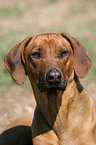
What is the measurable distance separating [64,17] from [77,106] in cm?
1490

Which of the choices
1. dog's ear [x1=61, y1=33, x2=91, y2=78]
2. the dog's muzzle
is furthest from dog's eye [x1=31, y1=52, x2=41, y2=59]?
dog's ear [x1=61, y1=33, x2=91, y2=78]

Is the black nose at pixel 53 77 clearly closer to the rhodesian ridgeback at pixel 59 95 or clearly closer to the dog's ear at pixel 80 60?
the rhodesian ridgeback at pixel 59 95

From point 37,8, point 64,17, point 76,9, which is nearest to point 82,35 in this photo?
point 64,17

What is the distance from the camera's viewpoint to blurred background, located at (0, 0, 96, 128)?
25.7 ft

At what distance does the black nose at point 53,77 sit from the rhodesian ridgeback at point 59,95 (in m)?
0.31

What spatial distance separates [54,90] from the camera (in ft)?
14.1

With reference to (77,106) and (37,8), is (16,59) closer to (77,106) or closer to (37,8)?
(77,106)

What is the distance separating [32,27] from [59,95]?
1298 cm

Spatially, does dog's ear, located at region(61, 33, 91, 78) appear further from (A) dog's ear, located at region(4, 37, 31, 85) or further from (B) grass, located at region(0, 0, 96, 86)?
(B) grass, located at region(0, 0, 96, 86)

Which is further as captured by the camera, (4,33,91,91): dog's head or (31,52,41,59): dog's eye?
(31,52,41,59): dog's eye

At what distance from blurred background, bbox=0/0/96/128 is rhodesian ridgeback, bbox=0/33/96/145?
247cm

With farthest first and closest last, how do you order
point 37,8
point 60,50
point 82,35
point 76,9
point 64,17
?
1. point 37,8
2. point 76,9
3. point 64,17
4. point 82,35
5. point 60,50

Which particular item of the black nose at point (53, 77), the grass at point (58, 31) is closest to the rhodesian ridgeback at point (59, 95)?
the black nose at point (53, 77)

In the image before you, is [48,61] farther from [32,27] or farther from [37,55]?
[32,27]
